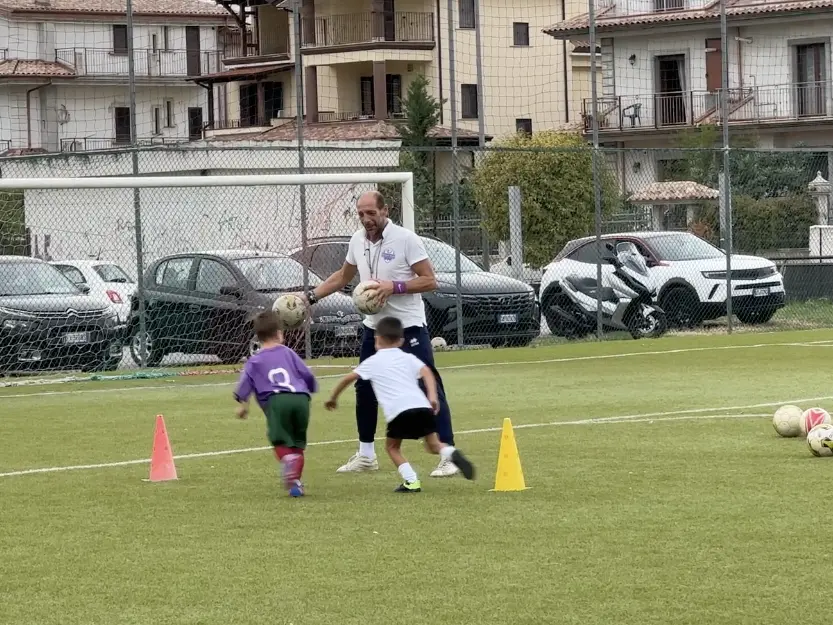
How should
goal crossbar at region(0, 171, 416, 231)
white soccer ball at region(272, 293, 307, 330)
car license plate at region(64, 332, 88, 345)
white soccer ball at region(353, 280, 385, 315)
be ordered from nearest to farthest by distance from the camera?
white soccer ball at region(353, 280, 385, 315), white soccer ball at region(272, 293, 307, 330), goal crossbar at region(0, 171, 416, 231), car license plate at region(64, 332, 88, 345)

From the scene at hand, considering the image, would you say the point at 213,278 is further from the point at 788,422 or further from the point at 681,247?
the point at 788,422

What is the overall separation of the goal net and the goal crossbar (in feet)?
0.08

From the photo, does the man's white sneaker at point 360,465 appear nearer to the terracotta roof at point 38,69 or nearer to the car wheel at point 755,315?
the car wheel at point 755,315

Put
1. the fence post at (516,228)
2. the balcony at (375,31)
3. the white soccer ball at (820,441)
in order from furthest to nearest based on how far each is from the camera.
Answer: the balcony at (375,31) → the fence post at (516,228) → the white soccer ball at (820,441)

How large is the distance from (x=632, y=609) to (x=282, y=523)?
9.34ft

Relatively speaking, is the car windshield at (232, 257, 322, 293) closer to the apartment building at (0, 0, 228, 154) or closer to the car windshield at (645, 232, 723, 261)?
the apartment building at (0, 0, 228, 154)

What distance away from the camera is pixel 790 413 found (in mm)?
11977

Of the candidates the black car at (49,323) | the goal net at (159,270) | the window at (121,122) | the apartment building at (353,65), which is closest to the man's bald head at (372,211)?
the goal net at (159,270)

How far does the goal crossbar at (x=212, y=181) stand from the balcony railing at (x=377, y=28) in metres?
38.0

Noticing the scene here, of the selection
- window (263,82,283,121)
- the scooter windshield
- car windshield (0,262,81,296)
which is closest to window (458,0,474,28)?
window (263,82,283,121)

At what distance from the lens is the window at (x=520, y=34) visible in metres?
44.2

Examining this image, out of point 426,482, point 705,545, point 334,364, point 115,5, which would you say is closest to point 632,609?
point 705,545

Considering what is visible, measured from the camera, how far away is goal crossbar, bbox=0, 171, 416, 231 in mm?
19281

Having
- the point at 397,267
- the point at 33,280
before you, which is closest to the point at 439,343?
the point at 33,280
